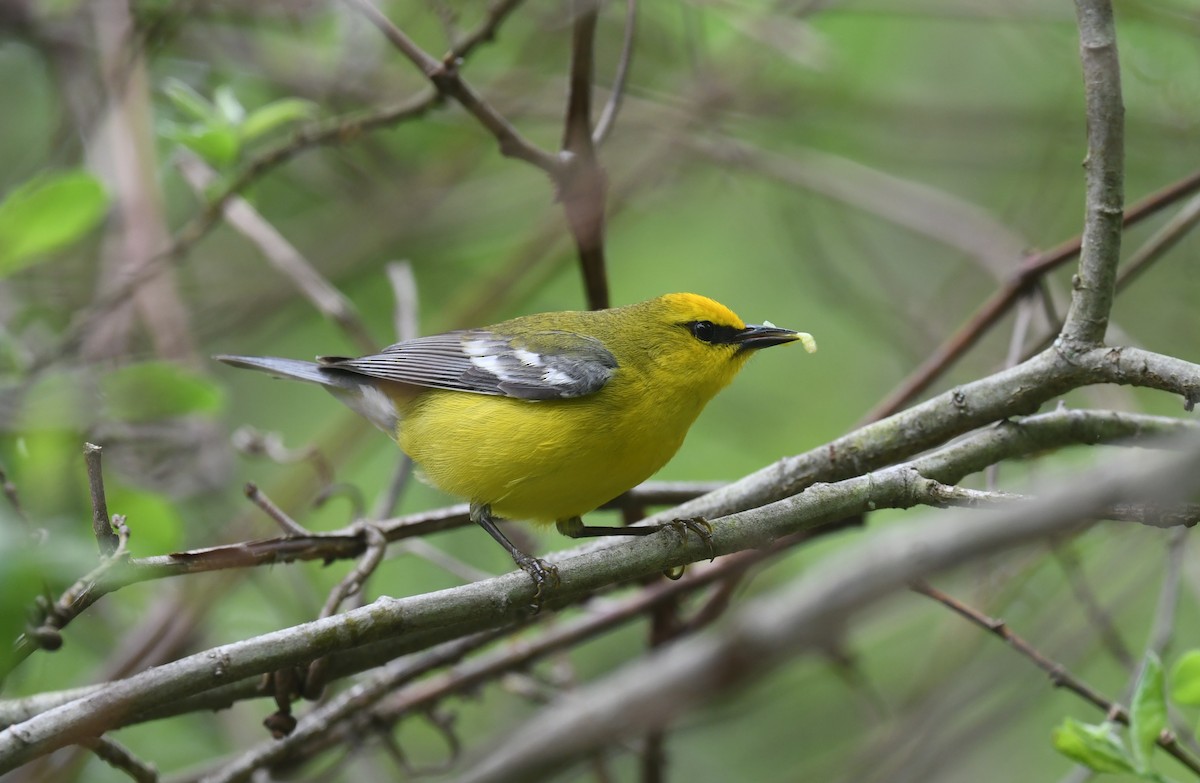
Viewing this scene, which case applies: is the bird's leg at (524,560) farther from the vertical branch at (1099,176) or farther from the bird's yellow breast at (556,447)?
the vertical branch at (1099,176)

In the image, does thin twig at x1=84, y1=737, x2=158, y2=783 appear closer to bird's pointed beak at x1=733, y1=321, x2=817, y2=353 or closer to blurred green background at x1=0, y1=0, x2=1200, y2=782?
blurred green background at x1=0, y1=0, x2=1200, y2=782

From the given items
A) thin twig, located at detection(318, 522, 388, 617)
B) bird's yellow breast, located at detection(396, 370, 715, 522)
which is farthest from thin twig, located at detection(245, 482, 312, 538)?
bird's yellow breast, located at detection(396, 370, 715, 522)

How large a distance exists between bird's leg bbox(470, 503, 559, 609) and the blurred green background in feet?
2.81

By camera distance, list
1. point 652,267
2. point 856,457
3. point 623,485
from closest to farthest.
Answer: point 856,457, point 623,485, point 652,267

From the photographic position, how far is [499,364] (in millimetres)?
4301

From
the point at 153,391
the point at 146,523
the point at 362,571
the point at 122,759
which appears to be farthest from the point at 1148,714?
the point at 153,391

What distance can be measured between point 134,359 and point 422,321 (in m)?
1.88

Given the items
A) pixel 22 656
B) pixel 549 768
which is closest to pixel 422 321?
pixel 22 656

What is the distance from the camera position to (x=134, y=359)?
5332mm

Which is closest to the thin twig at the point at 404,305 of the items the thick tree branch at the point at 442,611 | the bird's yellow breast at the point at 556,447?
the bird's yellow breast at the point at 556,447

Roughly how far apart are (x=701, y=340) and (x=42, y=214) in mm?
2364

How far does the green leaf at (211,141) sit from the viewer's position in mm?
3709

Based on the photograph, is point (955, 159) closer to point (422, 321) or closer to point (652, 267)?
point (652, 267)

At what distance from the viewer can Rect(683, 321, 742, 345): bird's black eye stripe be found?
439 cm
